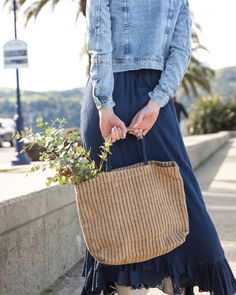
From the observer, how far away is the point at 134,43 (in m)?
2.79

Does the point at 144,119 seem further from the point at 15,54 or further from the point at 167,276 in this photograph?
the point at 15,54

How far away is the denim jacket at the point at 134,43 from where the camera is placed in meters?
2.72

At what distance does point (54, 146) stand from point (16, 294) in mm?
1160

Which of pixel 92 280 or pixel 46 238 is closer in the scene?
pixel 92 280

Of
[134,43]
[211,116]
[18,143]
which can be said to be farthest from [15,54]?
[211,116]

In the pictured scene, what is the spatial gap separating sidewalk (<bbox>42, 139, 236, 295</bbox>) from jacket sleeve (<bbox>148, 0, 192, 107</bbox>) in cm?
155

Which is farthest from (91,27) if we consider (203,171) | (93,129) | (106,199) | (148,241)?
(203,171)

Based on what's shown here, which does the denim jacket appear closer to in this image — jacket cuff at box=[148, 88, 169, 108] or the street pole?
jacket cuff at box=[148, 88, 169, 108]

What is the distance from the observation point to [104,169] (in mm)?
2828

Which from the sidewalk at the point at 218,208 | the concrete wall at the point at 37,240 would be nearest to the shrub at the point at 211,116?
the sidewalk at the point at 218,208

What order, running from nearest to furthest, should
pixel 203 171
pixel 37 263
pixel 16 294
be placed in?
pixel 16 294 < pixel 37 263 < pixel 203 171

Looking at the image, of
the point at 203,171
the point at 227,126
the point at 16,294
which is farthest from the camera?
the point at 227,126

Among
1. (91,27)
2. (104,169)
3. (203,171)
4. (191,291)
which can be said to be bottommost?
(203,171)

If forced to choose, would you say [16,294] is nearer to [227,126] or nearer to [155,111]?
[155,111]
